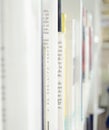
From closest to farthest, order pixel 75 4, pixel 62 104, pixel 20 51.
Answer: pixel 20 51, pixel 62 104, pixel 75 4

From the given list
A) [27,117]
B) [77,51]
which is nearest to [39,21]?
[27,117]

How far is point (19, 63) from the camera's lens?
0.34 metres

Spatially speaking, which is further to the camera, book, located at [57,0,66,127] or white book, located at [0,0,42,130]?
book, located at [57,0,66,127]

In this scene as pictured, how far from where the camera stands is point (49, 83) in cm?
40

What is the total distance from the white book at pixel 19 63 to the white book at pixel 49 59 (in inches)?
1.2

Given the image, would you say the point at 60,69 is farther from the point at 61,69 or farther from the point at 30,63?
the point at 30,63

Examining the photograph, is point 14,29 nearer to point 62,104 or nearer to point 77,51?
point 62,104

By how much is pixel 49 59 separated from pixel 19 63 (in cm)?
7

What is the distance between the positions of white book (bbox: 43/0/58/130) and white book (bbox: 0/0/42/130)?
3 cm

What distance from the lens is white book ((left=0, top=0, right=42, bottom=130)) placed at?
0.34 m

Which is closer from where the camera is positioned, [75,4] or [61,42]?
[61,42]

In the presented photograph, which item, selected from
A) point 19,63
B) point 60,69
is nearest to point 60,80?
point 60,69

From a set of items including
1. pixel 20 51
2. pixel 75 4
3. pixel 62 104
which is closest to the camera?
pixel 20 51

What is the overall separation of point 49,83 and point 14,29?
0.37 ft
